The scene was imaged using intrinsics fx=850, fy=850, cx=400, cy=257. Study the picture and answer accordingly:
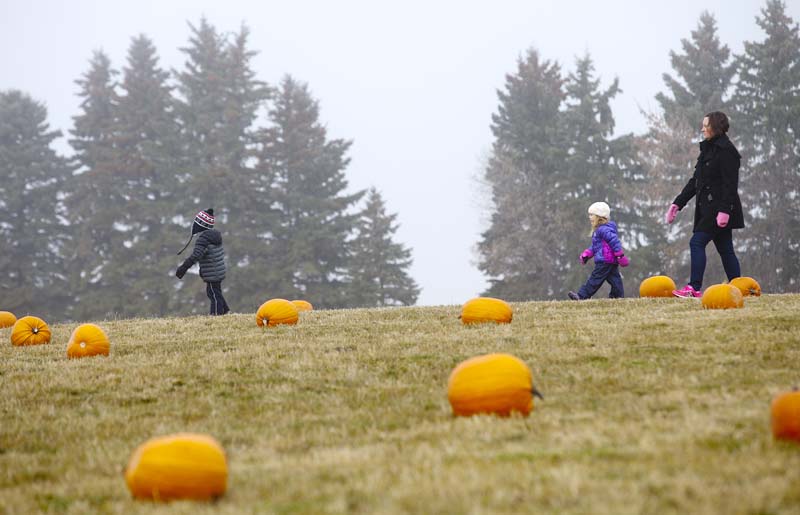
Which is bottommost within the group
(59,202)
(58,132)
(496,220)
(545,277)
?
(545,277)

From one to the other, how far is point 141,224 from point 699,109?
27662mm

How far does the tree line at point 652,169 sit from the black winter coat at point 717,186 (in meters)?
25.2

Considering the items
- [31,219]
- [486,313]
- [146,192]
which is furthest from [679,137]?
[31,219]

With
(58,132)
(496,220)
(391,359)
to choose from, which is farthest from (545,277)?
(391,359)

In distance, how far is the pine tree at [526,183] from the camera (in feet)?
132

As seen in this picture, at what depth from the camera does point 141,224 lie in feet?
141

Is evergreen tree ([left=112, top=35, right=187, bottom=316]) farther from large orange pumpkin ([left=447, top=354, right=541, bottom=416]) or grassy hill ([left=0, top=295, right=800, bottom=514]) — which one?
large orange pumpkin ([left=447, top=354, right=541, bottom=416])

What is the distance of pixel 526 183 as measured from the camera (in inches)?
1671

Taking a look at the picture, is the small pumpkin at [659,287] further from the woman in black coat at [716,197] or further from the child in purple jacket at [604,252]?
the woman in black coat at [716,197]

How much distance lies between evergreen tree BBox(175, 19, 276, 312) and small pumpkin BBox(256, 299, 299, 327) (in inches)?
1050

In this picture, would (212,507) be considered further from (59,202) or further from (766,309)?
(59,202)

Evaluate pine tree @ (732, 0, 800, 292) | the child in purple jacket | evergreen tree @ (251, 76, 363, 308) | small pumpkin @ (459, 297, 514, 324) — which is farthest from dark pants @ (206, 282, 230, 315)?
pine tree @ (732, 0, 800, 292)

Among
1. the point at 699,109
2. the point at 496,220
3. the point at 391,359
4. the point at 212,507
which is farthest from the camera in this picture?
the point at 496,220

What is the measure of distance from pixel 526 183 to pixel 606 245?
2863cm
